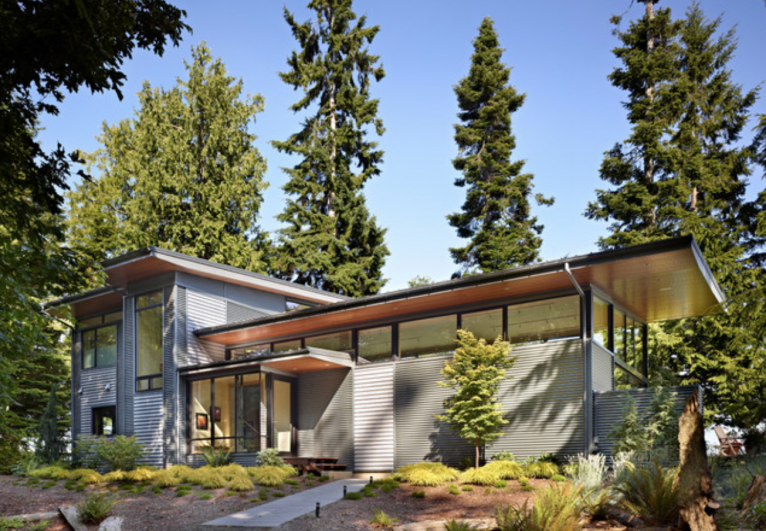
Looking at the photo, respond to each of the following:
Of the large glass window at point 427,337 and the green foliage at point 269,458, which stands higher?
the large glass window at point 427,337

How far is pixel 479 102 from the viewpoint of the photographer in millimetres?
29531

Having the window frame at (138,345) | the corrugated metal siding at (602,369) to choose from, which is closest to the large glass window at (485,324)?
the corrugated metal siding at (602,369)

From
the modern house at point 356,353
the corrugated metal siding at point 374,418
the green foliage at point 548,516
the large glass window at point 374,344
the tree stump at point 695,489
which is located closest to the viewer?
the tree stump at point 695,489

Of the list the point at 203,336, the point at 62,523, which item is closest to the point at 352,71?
the point at 203,336

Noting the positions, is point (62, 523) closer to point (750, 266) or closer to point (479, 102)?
point (750, 266)

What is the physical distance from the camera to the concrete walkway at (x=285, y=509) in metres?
10.1

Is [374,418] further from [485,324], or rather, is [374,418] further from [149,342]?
[149,342]

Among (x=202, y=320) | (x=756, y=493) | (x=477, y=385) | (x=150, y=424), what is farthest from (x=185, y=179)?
(x=756, y=493)

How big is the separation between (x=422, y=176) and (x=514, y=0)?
1074 centimetres

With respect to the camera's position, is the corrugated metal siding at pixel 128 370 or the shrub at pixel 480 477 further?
the corrugated metal siding at pixel 128 370

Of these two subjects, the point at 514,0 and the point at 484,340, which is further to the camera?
the point at 484,340

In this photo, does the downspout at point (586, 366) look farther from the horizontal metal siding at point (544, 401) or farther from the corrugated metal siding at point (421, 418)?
the corrugated metal siding at point (421, 418)

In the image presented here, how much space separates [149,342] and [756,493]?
15481 millimetres

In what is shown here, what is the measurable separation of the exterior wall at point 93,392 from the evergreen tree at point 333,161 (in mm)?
10039
